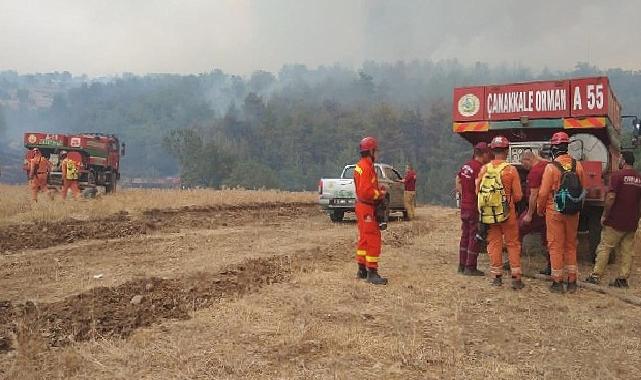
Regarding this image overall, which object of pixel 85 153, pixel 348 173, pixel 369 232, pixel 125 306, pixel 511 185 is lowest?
pixel 125 306

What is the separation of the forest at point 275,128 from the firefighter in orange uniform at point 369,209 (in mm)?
33122

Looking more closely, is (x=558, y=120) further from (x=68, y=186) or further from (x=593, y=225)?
(x=68, y=186)

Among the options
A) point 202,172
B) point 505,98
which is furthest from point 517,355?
point 202,172

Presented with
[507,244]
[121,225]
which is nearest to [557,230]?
[507,244]

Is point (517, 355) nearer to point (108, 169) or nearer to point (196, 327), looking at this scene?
point (196, 327)

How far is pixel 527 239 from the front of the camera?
1060 cm

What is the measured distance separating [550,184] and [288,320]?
351 cm

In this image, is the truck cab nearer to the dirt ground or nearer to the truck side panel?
the truck side panel

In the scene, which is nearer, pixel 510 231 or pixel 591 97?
pixel 510 231

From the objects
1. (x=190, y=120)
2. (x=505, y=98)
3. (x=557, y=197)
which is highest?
(x=190, y=120)

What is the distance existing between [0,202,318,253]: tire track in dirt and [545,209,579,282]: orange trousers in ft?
26.5

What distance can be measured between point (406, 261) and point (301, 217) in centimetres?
842

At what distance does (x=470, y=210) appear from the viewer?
740 centimetres

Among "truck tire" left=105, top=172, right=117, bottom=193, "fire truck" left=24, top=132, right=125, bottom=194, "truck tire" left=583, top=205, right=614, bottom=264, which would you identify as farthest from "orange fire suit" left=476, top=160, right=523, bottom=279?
"truck tire" left=105, top=172, right=117, bottom=193
